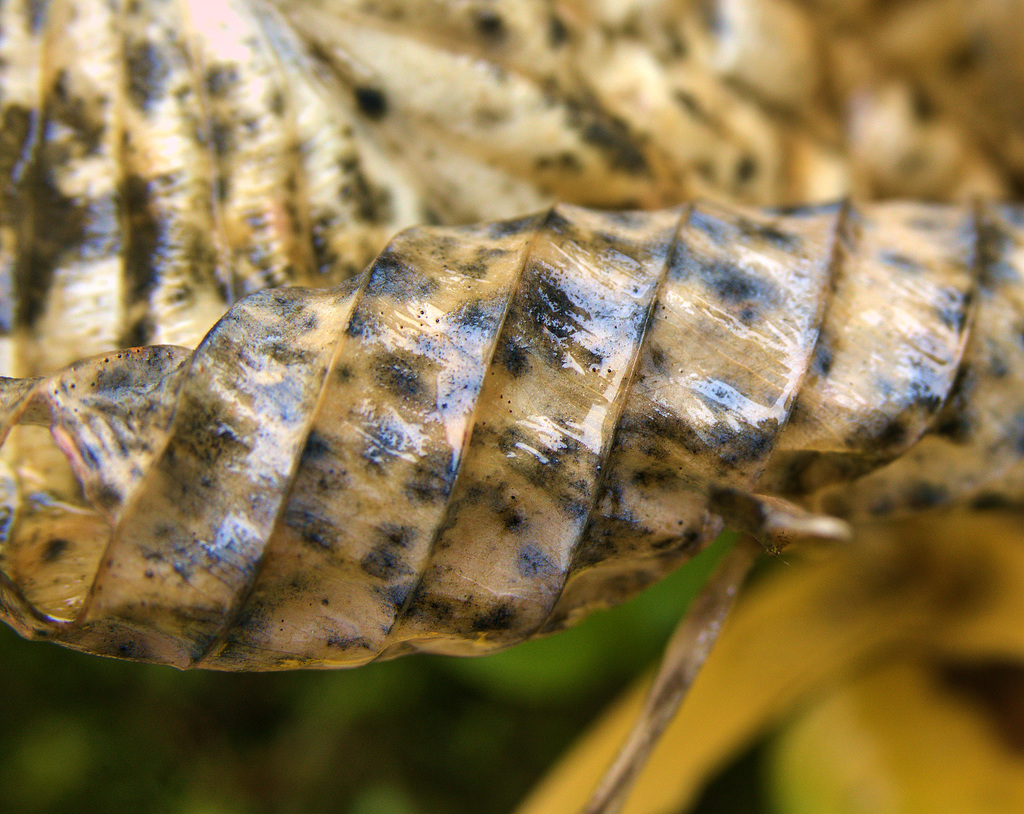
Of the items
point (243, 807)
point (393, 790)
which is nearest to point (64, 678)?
point (243, 807)

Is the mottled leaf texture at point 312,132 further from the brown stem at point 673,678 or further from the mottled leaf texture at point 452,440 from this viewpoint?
the brown stem at point 673,678

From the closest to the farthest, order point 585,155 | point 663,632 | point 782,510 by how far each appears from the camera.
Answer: point 782,510
point 585,155
point 663,632

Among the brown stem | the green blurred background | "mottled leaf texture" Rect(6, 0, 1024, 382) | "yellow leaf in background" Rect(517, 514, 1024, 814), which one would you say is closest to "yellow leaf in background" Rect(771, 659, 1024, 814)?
"yellow leaf in background" Rect(517, 514, 1024, 814)

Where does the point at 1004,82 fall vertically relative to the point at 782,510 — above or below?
above

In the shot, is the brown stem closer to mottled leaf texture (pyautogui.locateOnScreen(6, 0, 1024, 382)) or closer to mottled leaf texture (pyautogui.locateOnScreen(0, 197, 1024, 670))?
mottled leaf texture (pyautogui.locateOnScreen(0, 197, 1024, 670))

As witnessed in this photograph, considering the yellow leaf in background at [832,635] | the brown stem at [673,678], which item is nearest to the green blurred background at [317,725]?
the yellow leaf in background at [832,635]

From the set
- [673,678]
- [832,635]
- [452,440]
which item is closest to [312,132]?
[452,440]

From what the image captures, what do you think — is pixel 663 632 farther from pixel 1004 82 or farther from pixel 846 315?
pixel 1004 82

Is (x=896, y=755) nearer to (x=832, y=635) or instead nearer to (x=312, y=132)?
(x=832, y=635)
